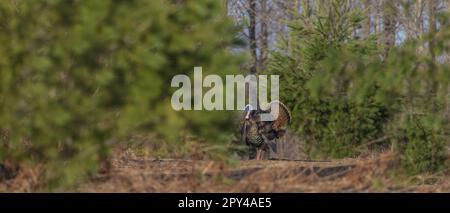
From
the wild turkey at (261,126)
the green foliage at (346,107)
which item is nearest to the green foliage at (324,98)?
the green foliage at (346,107)

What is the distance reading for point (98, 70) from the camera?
627 cm

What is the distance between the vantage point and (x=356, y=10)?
1469 centimetres

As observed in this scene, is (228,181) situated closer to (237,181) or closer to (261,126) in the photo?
(237,181)

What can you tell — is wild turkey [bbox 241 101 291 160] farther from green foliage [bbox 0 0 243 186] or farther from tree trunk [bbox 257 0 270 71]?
tree trunk [bbox 257 0 270 71]

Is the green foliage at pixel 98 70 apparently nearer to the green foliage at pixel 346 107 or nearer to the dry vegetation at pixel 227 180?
the dry vegetation at pixel 227 180

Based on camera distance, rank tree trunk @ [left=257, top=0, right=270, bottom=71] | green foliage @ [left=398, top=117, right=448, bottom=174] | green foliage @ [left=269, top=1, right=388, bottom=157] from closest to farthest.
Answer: green foliage @ [left=398, top=117, right=448, bottom=174] < green foliage @ [left=269, top=1, right=388, bottom=157] < tree trunk @ [left=257, top=0, right=270, bottom=71]

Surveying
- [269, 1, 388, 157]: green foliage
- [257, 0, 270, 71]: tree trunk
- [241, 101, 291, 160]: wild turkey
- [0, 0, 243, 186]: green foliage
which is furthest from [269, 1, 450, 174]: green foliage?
[257, 0, 270, 71]: tree trunk

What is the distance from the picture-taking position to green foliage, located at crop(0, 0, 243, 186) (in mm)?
6109

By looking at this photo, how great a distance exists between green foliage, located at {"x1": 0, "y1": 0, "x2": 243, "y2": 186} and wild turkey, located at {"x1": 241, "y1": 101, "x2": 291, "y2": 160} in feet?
22.7

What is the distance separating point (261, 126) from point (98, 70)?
25.4 feet

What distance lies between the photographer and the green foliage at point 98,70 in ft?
20.0

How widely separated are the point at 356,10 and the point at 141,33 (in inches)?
360

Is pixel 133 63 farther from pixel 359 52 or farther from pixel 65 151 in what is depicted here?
pixel 359 52

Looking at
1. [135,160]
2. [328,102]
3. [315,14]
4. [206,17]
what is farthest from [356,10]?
[206,17]
